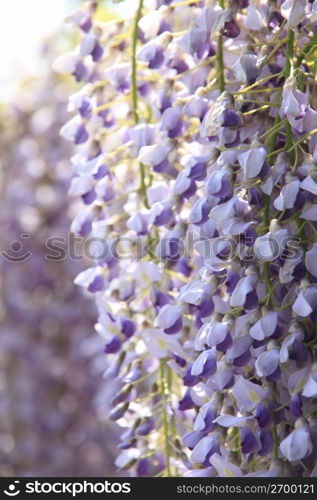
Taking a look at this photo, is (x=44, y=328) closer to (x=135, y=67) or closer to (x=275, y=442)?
(x=135, y=67)

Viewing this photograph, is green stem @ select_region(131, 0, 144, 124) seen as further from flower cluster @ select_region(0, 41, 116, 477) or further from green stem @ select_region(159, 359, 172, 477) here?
flower cluster @ select_region(0, 41, 116, 477)

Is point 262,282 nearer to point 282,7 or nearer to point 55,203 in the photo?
point 282,7

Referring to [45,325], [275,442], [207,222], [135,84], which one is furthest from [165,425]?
[45,325]

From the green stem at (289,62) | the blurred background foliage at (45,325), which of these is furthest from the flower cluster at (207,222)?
the blurred background foliage at (45,325)

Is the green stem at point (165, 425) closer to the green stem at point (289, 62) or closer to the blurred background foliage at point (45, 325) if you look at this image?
the green stem at point (289, 62)

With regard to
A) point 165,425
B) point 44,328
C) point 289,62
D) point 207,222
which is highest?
point 289,62

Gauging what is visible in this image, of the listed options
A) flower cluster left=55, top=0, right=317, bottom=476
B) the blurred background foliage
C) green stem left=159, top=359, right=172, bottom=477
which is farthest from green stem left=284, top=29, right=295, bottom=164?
the blurred background foliage
